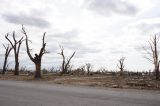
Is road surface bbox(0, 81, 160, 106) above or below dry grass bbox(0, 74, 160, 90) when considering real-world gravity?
below

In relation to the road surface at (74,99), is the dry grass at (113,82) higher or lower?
higher

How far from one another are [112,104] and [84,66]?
57861 mm

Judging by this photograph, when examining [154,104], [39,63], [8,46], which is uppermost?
[8,46]

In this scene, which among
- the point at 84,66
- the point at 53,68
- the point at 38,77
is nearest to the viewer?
the point at 38,77

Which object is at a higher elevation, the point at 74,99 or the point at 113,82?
the point at 113,82

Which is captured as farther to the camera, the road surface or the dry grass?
the dry grass

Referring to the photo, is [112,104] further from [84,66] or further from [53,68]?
[53,68]

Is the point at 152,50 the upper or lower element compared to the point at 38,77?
upper

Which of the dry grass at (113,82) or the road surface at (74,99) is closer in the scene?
the road surface at (74,99)

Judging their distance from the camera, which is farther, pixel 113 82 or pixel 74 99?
pixel 113 82

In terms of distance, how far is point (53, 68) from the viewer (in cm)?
7944

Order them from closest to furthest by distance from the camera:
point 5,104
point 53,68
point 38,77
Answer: point 5,104
point 38,77
point 53,68

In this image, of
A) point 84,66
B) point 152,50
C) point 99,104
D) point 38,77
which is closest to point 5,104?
point 99,104

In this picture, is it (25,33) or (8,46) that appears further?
(8,46)
